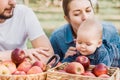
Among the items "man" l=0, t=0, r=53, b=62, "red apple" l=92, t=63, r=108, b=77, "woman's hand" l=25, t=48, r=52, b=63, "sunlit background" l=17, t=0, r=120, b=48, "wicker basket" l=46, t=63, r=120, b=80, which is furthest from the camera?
"sunlit background" l=17, t=0, r=120, b=48

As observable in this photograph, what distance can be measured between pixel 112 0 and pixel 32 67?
9.70 meters

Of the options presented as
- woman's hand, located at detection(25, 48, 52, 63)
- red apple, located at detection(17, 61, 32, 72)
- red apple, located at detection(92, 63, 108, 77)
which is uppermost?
red apple, located at detection(17, 61, 32, 72)

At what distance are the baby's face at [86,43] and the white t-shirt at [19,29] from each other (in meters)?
0.66

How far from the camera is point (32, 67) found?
2023 millimetres

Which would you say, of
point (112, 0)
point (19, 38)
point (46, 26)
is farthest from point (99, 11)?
point (19, 38)

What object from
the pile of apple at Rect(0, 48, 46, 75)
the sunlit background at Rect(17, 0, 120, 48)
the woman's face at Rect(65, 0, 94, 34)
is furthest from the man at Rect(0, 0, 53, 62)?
the sunlit background at Rect(17, 0, 120, 48)

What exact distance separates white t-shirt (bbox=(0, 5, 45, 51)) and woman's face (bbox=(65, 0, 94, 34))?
12.4 inches

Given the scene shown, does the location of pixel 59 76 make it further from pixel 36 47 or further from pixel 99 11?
pixel 99 11

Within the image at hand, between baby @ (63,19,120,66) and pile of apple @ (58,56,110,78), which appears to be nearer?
pile of apple @ (58,56,110,78)

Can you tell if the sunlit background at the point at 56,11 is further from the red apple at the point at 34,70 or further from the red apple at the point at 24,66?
the red apple at the point at 34,70

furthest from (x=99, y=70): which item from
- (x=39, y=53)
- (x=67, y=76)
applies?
(x=39, y=53)

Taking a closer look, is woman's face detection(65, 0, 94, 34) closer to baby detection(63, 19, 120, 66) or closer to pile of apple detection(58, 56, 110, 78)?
baby detection(63, 19, 120, 66)

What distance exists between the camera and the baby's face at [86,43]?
238 centimetres

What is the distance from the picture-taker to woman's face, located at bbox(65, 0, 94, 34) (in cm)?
277
